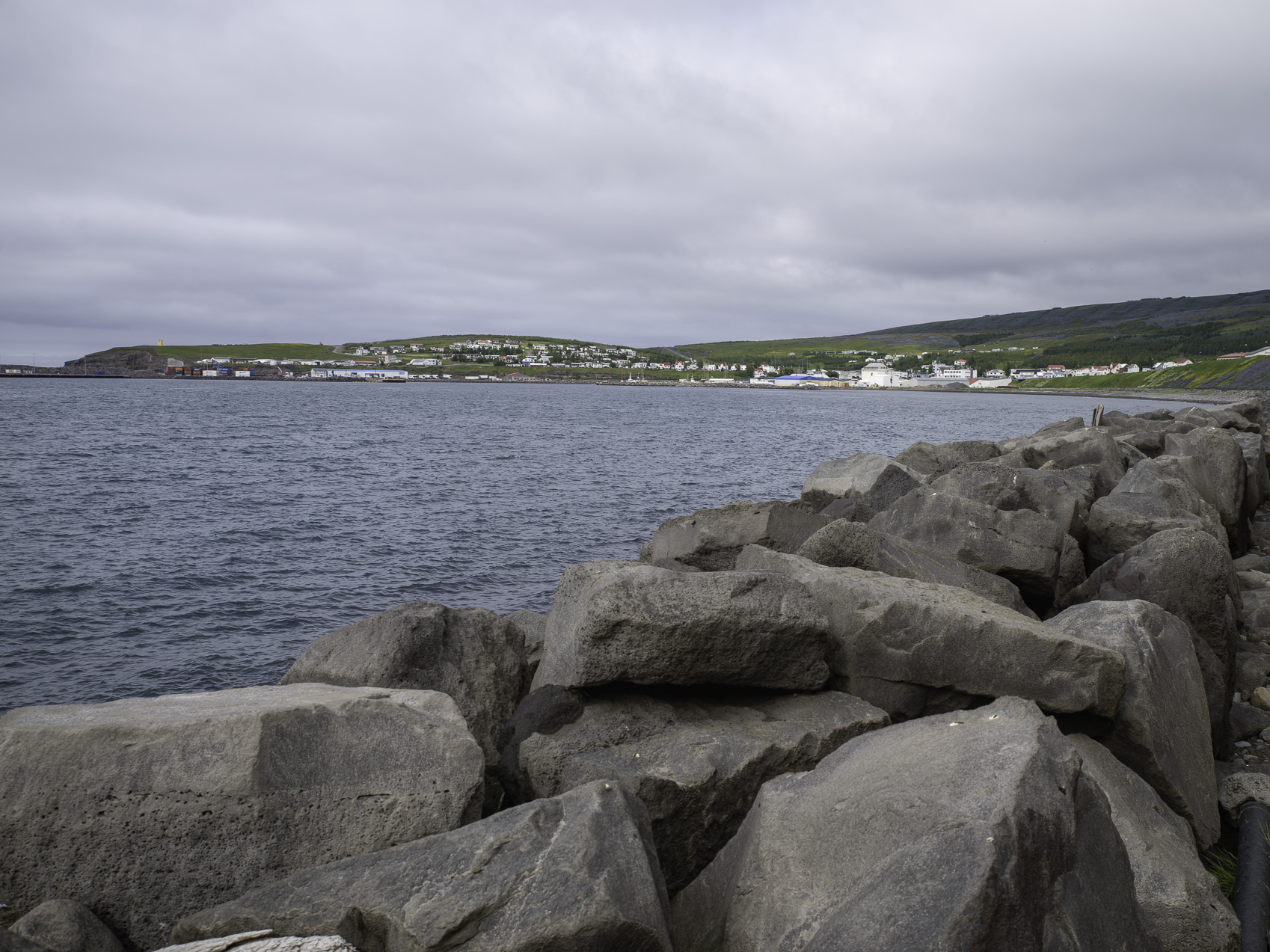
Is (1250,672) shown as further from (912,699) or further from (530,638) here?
(530,638)

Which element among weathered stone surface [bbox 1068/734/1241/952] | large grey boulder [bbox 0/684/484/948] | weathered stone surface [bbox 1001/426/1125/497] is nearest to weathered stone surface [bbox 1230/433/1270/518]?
weathered stone surface [bbox 1001/426/1125/497]

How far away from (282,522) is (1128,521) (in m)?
20.6

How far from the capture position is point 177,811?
4.62 m

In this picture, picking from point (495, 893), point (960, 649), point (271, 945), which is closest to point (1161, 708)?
point (960, 649)

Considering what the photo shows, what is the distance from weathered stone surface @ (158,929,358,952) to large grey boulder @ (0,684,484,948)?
915mm

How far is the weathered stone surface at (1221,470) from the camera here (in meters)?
14.5

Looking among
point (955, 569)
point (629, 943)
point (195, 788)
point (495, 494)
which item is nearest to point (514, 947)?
point (629, 943)

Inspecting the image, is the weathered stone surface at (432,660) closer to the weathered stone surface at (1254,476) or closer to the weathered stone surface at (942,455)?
the weathered stone surface at (942,455)

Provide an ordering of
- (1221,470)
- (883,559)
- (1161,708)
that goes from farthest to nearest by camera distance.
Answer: (1221,470)
(883,559)
(1161,708)

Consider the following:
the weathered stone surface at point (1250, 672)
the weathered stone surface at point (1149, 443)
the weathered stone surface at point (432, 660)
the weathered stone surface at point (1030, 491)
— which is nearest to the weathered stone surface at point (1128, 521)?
the weathered stone surface at point (1030, 491)

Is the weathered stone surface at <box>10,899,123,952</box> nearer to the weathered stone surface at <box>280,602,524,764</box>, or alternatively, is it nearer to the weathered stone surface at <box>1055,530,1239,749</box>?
the weathered stone surface at <box>280,602,524,764</box>

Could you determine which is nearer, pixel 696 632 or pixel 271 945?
pixel 271 945

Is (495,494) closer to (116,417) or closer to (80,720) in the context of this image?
(80,720)

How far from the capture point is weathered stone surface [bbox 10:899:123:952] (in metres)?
4.14
